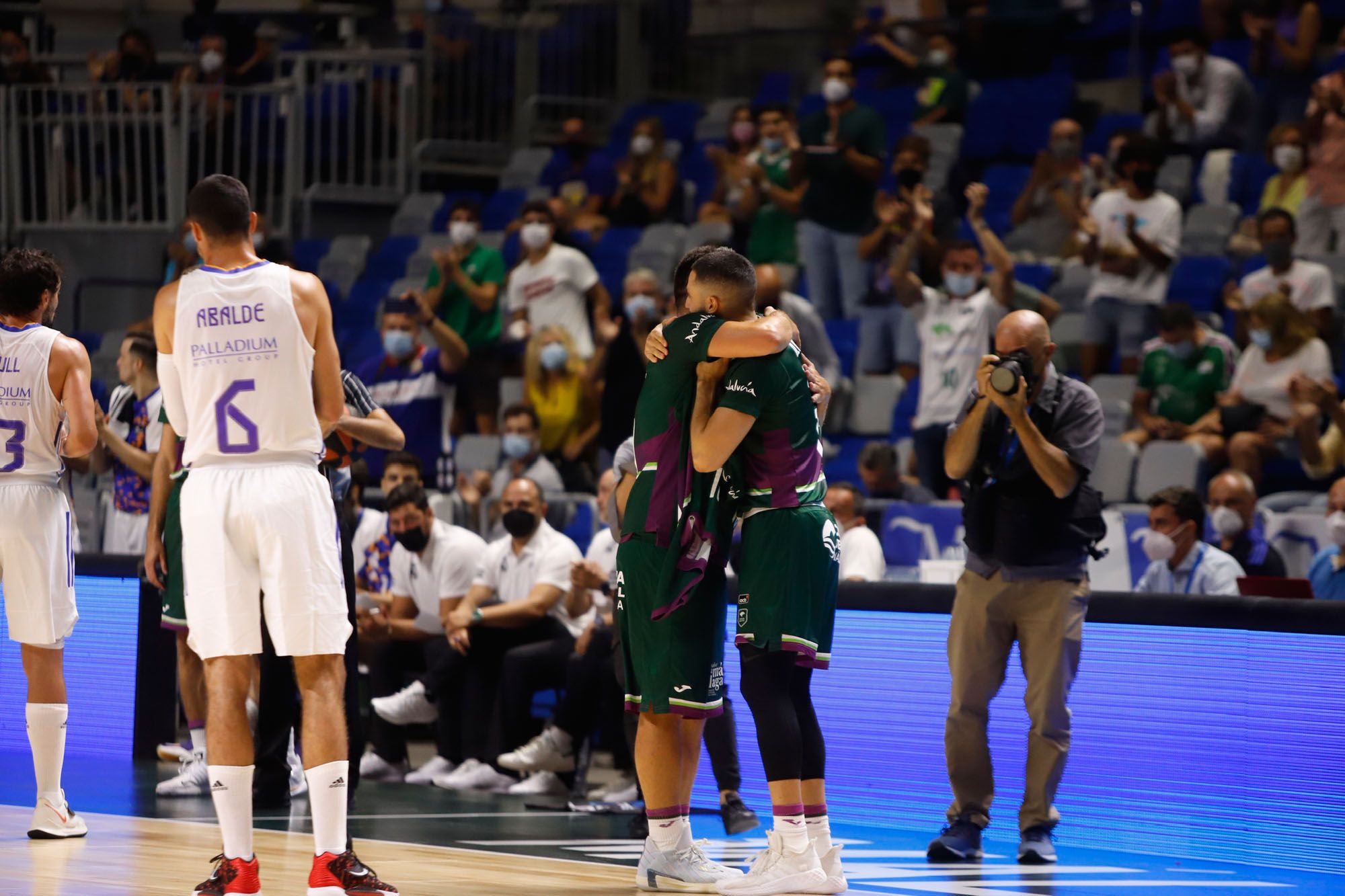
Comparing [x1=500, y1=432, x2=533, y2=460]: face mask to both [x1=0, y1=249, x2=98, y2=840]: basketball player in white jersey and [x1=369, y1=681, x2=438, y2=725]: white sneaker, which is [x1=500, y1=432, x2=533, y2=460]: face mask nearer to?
[x1=369, y1=681, x2=438, y2=725]: white sneaker

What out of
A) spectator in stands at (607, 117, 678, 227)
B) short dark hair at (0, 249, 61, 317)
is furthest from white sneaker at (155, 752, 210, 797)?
spectator in stands at (607, 117, 678, 227)

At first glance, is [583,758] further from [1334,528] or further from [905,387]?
[905,387]

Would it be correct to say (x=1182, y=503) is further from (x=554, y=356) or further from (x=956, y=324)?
(x=554, y=356)

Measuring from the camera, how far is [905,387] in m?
12.0

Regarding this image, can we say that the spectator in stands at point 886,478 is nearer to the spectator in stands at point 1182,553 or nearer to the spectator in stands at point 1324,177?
the spectator in stands at point 1182,553

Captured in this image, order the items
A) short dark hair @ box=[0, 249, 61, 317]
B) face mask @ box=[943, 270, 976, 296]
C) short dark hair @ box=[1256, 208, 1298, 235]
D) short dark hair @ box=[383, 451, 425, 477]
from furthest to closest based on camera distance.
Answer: face mask @ box=[943, 270, 976, 296] < short dark hair @ box=[1256, 208, 1298, 235] < short dark hair @ box=[383, 451, 425, 477] < short dark hair @ box=[0, 249, 61, 317]

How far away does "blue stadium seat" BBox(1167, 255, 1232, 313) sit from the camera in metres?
11.6

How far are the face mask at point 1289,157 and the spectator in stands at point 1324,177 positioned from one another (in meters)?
0.07

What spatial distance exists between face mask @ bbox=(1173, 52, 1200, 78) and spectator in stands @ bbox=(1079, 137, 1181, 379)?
126 cm

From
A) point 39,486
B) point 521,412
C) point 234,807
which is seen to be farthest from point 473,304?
point 234,807

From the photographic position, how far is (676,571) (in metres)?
5.51

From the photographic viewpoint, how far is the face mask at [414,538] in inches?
372

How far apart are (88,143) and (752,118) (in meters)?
5.88

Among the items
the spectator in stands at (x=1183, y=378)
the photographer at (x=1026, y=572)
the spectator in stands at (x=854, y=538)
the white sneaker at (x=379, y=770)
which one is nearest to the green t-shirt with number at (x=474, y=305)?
the spectator in stands at (x=854, y=538)
